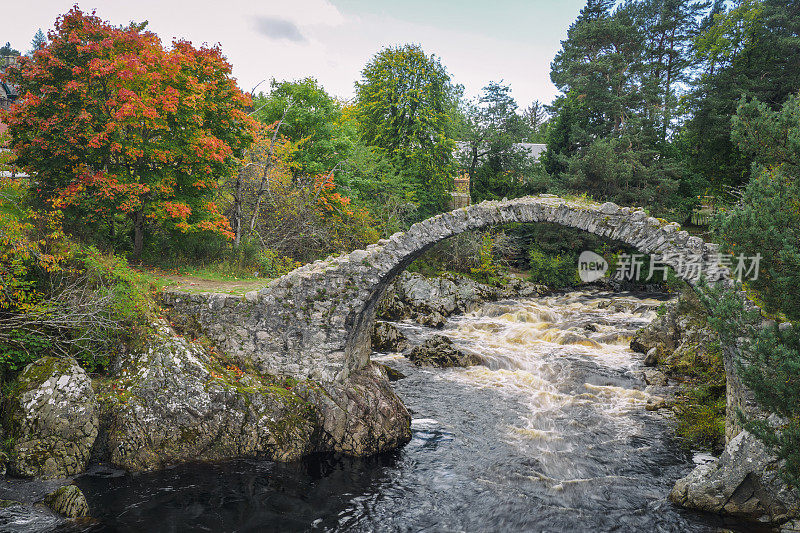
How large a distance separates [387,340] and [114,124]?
10586 millimetres

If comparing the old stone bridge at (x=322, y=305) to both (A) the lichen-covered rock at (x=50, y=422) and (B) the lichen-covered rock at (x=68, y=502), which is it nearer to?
(A) the lichen-covered rock at (x=50, y=422)

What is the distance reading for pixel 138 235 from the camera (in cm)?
1404

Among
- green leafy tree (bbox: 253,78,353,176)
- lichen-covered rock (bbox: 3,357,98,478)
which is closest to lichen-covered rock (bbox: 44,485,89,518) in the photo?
lichen-covered rock (bbox: 3,357,98,478)

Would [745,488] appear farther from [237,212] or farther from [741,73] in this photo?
[741,73]

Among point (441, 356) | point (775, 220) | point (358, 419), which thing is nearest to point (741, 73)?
point (441, 356)

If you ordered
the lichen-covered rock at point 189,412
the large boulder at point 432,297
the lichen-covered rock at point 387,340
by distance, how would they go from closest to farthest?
1. the lichen-covered rock at point 189,412
2. the lichen-covered rock at point 387,340
3. the large boulder at point 432,297

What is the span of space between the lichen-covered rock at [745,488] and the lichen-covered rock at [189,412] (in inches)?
277

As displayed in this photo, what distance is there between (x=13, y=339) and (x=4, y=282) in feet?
3.41

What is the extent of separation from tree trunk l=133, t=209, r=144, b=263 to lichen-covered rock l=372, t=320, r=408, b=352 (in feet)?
26.6

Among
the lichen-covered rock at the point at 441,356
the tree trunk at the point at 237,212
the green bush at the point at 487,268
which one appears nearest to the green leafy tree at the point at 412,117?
the green bush at the point at 487,268

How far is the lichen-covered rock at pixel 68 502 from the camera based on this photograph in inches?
273

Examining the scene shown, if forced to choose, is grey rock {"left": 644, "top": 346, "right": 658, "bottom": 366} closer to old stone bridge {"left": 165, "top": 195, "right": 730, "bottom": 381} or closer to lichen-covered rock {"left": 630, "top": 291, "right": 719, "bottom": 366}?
lichen-covered rock {"left": 630, "top": 291, "right": 719, "bottom": 366}

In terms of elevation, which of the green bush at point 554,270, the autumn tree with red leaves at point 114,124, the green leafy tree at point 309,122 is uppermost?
the green leafy tree at point 309,122

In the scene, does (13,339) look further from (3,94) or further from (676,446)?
(3,94)
